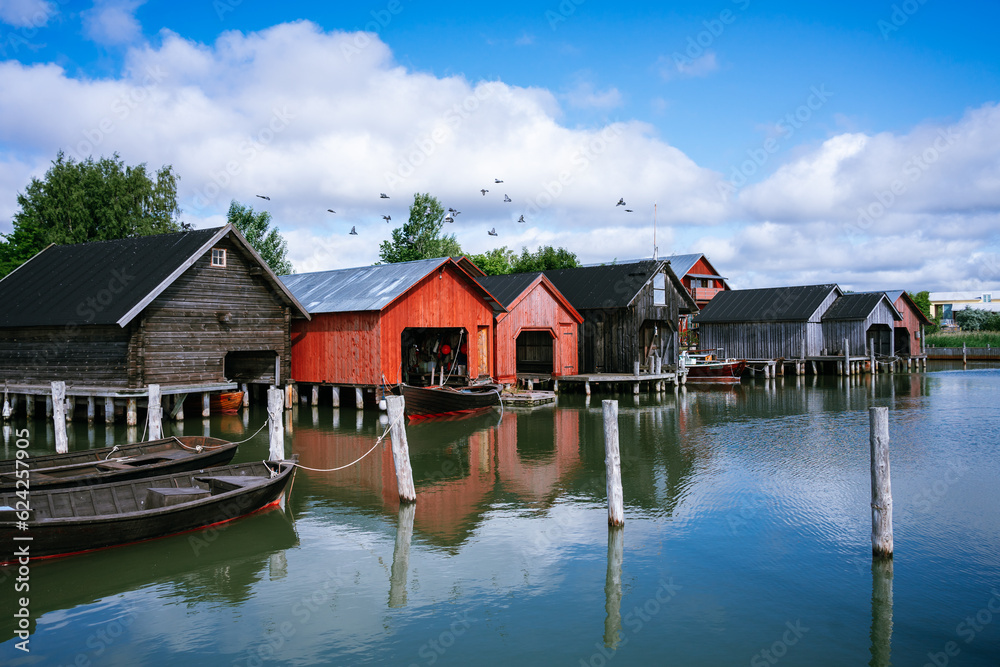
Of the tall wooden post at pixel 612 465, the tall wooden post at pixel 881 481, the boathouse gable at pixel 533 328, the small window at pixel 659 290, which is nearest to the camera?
the tall wooden post at pixel 881 481

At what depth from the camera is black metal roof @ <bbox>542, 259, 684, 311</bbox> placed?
39.1 metres

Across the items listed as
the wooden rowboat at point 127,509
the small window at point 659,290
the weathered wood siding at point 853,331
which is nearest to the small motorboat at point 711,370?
the small window at point 659,290

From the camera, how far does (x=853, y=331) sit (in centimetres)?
4984

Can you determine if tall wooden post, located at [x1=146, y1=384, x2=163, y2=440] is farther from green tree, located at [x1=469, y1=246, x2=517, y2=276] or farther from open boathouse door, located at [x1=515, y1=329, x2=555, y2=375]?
green tree, located at [x1=469, y1=246, x2=517, y2=276]

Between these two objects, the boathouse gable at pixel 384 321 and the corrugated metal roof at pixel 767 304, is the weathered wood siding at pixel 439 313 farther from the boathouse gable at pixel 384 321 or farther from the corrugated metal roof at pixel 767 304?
the corrugated metal roof at pixel 767 304

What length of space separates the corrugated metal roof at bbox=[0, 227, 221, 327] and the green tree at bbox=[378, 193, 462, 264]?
113 feet

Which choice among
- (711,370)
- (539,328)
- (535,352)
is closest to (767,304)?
(711,370)

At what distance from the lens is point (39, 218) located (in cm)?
5234

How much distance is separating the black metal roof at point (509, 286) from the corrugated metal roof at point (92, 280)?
45.5ft

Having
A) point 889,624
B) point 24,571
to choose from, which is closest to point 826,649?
point 889,624

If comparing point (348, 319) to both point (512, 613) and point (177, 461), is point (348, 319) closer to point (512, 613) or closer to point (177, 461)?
point (177, 461)

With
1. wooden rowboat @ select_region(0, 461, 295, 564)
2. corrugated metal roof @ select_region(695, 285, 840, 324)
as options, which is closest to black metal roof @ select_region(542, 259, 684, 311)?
corrugated metal roof @ select_region(695, 285, 840, 324)

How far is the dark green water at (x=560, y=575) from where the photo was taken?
842 cm

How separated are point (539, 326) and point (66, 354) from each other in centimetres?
2092
